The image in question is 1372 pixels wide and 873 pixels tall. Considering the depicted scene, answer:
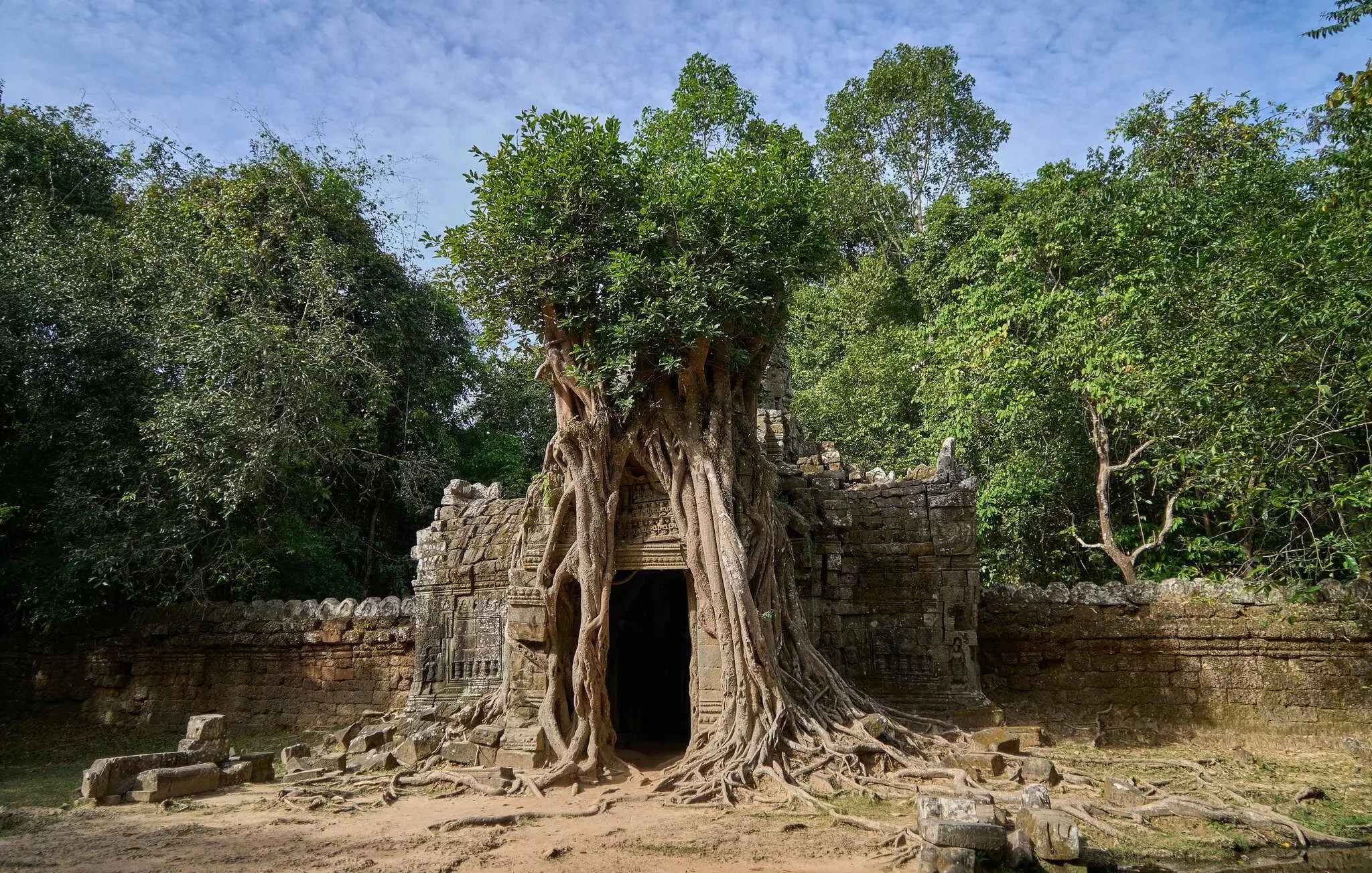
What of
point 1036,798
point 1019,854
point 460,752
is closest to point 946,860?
point 1019,854

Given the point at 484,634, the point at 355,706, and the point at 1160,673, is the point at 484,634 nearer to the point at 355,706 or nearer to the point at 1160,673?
the point at 355,706

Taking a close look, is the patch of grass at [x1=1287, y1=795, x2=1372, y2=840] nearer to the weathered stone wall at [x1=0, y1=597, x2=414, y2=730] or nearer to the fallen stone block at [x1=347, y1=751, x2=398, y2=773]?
the fallen stone block at [x1=347, y1=751, x2=398, y2=773]

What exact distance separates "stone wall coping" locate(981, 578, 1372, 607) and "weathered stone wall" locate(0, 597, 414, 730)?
7.06 m

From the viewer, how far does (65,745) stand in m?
10.3

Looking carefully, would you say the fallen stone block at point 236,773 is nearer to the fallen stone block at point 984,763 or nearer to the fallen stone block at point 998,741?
the fallen stone block at point 984,763

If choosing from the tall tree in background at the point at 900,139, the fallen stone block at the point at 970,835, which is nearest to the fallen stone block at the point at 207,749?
the fallen stone block at the point at 970,835

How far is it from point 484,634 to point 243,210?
8.37 meters

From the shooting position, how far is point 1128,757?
7.77 metres

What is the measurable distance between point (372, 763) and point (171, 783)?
1594 millimetres

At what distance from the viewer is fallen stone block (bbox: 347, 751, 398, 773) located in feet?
25.2

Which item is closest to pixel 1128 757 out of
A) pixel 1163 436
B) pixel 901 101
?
pixel 1163 436

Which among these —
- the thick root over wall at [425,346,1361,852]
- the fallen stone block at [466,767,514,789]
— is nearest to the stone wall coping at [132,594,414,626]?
the thick root over wall at [425,346,1361,852]

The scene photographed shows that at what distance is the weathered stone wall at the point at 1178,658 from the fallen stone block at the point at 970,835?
4.82 metres

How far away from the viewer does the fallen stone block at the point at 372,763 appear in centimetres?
770
